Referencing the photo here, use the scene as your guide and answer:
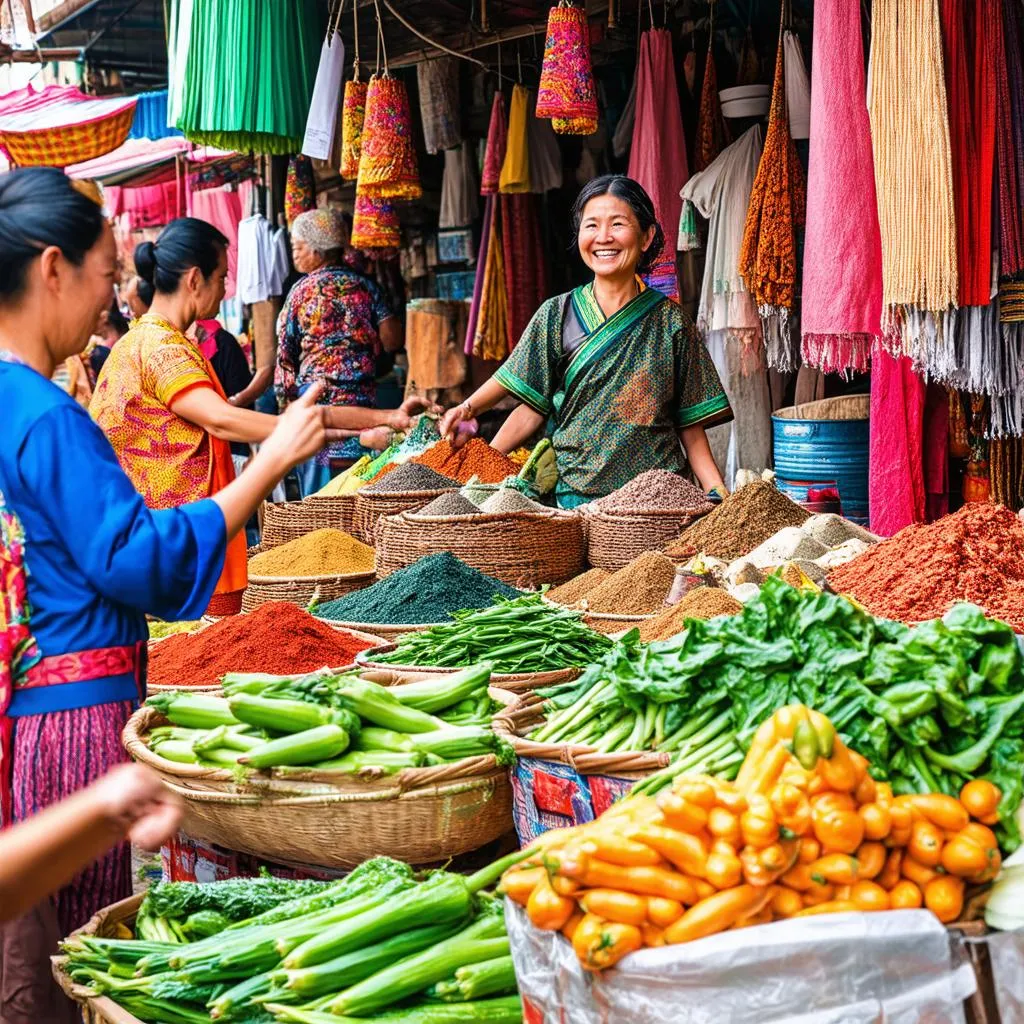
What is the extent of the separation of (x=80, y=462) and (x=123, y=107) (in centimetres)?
544

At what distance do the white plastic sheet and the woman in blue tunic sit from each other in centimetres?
97

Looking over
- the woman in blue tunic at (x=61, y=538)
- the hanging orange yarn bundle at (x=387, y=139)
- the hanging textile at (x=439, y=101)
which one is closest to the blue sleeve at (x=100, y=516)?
the woman in blue tunic at (x=61, y=538)

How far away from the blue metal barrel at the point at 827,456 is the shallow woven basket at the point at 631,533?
1064 millimetres

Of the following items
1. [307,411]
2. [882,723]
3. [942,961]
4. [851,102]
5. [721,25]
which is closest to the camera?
[942,961]

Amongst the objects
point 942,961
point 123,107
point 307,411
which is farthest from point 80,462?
point 123,107

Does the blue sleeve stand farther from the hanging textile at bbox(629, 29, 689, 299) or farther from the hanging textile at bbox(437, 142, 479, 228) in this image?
the hanging textile at bbox(437, 142, 479, 228)

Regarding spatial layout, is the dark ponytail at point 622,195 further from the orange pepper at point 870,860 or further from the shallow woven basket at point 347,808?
the orange pepper at point 870,860

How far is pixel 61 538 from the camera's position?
80.4 inches

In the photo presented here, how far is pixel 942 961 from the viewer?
153 centimetres

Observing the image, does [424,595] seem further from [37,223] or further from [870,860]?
[870,860]

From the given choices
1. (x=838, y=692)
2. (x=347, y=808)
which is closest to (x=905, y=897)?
(x=838, y=692)

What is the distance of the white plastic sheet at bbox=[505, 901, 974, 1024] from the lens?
58.4 inches

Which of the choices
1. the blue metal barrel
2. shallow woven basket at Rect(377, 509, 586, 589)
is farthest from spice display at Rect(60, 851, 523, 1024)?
the blue metal barrel

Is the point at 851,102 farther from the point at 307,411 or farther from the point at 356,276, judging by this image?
the point at 356,276
